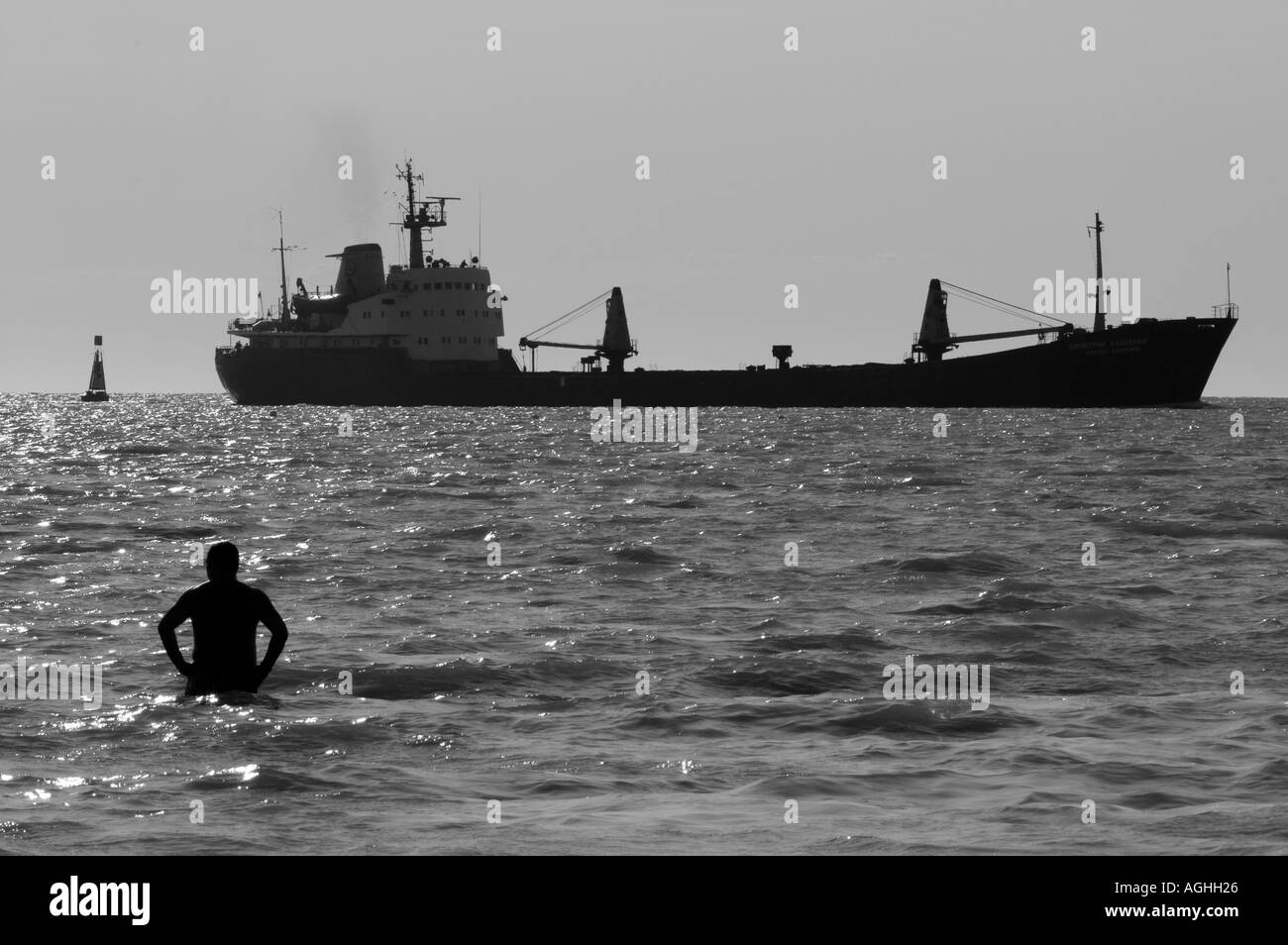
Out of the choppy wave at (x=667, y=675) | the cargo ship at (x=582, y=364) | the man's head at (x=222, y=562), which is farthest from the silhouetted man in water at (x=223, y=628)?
the cargo ship at (x=582, y=364)

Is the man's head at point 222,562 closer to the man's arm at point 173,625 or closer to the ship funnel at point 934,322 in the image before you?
the man's arm at point 173,625

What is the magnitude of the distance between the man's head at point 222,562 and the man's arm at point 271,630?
261 millimetres

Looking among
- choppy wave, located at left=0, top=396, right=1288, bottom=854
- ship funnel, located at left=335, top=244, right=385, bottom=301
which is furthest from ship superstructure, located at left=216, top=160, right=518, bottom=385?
choppy wave, located at left=0, top=396, right=1288, bottom=854

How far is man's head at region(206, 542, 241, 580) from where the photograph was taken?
9.38 metres

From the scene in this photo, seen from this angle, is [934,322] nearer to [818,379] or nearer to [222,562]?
[818,379]

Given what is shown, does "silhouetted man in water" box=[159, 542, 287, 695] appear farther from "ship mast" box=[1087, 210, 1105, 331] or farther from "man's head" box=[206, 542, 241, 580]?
"ship mast" box=[1087, 210, 1105, 331]

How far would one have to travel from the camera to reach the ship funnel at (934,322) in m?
93.4

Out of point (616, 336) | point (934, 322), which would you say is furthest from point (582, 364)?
point (934, 322)

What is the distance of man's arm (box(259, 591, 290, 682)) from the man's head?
0.86ft

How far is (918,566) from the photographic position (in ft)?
60.1

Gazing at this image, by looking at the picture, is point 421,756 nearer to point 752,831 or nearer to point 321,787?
point 321,787

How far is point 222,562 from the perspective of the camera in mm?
→ 9383
